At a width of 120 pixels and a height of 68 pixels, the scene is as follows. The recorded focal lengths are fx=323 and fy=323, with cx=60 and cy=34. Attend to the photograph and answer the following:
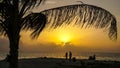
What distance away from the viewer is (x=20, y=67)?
23344 millimetres

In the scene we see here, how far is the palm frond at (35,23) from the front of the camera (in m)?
12.8

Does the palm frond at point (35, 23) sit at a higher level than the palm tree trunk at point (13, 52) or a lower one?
higher

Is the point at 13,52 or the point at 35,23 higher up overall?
the point at 35,23

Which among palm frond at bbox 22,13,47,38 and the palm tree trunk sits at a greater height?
palm frond at bbox 22,13,47,38

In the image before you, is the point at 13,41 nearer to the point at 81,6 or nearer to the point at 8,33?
the point at 8,33

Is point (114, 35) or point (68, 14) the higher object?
point (68, 14)

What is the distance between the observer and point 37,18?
12.8 metres

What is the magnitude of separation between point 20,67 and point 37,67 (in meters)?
1.37

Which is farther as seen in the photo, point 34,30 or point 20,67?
point 20,67

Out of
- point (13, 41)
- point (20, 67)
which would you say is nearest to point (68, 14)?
point (13, 41)

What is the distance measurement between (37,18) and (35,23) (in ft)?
0.70

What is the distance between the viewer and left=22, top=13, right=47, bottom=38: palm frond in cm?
1283

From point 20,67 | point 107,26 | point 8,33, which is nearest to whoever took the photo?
point 107,26

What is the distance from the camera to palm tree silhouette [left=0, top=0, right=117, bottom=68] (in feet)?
40.2
